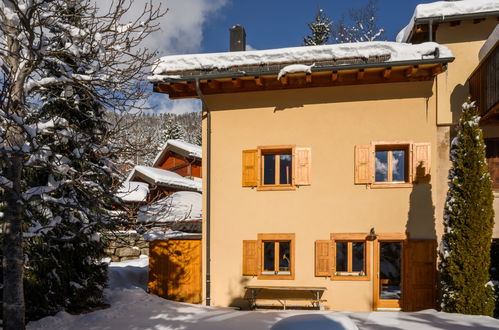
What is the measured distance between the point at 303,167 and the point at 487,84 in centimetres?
498

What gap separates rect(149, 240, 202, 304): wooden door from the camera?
424 inches

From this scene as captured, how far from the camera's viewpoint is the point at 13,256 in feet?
18.6

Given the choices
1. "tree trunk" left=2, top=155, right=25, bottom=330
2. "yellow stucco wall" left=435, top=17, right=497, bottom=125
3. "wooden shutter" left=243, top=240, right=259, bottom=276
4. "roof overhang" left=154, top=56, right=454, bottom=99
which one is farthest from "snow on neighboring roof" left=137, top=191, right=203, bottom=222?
"yellow stucco wall" left=435, top=17, right=497, bottom=125

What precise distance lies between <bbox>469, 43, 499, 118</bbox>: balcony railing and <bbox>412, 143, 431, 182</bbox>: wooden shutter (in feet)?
5.16

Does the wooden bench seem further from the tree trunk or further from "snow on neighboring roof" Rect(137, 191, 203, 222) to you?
the tree trunk

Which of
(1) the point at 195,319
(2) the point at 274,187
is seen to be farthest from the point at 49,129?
(2) the point at 274,187

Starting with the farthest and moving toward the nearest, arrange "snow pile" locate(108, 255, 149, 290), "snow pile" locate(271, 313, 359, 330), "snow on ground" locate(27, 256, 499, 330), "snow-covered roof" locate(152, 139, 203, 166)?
"snow-covered roof" locate(152, 139, 203, 166) < "snow pile" locate(108, 255, 149, 290) < "snow on ground" locate(27, 256, 499, 330) < "snow pile" locate(271, 313, 359, 330)

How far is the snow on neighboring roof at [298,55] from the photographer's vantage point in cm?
980

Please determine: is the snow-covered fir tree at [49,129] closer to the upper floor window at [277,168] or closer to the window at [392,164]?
the upper floor window at [277,168]

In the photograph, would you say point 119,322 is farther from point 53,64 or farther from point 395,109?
point 395,109

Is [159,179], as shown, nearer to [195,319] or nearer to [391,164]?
[195,319]

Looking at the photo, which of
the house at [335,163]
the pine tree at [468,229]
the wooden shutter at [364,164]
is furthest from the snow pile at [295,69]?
the pine tree at [468,229]

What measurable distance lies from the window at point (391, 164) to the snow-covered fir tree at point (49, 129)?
22.2ft

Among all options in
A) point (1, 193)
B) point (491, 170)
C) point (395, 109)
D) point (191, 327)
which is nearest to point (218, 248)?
point (191, 327)
